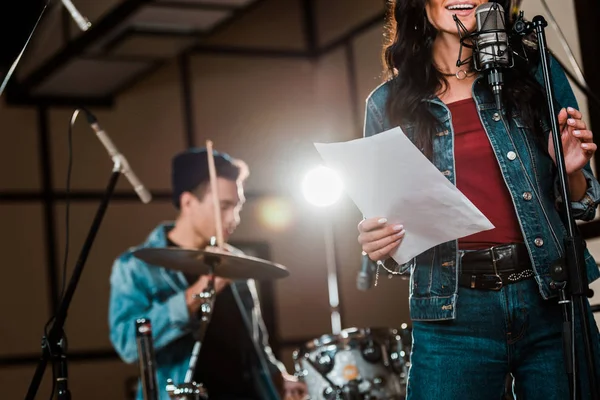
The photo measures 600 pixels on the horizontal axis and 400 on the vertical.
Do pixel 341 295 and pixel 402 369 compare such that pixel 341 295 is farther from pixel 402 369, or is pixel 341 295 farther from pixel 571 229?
pixel 571 229

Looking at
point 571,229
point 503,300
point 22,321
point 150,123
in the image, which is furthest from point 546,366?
point 150,123

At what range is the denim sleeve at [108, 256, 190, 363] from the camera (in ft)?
12.5

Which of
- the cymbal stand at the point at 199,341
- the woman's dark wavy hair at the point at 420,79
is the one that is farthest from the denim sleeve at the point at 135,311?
the woman's dark wavy hair at the point at 420,79

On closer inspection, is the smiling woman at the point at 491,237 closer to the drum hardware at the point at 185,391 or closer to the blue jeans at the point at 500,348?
the blue jeans at the point at 500,348

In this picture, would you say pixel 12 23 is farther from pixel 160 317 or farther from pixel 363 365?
pixel 363 365

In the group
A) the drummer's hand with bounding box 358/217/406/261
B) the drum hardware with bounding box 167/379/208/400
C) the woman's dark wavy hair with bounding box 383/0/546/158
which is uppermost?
the woman's dark wavy hair with bounding box 383/0/546/158

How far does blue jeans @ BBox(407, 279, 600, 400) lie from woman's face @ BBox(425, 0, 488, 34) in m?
0.53

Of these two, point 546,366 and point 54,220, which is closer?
point 546,366

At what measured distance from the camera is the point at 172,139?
317 inches

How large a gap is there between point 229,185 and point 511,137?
2.46 meters

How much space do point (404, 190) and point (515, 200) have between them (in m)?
0.21

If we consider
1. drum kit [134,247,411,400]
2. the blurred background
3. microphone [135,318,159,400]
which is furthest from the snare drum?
the blurred background

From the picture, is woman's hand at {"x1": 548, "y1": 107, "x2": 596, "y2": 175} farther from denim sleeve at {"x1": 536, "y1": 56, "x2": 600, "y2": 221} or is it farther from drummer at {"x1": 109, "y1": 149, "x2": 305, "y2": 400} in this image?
drummer at {"x1": 109, "y1": 149, "x2": 305, "y2": 400}

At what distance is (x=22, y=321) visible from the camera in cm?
721
